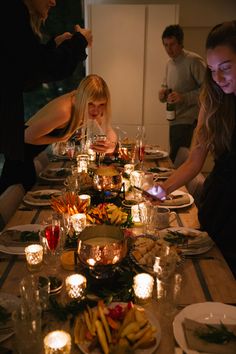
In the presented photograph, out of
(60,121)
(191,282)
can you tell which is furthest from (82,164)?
(191,282)

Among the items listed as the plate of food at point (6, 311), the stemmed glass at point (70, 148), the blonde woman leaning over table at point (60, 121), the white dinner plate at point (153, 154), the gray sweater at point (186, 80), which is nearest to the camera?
the plate of food at point (6, 311)

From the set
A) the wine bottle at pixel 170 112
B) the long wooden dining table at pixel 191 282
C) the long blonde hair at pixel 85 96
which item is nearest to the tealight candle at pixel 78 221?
the long wooden dining table at pixel 191 282

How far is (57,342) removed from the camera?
889 millimetres

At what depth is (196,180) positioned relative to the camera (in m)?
2.41

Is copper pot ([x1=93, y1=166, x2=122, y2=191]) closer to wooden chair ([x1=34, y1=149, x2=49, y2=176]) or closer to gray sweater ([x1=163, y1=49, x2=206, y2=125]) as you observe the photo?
wooden chair ([x1=34, y1=149, x2=49, y2=176])

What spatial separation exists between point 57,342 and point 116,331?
0.14 metres

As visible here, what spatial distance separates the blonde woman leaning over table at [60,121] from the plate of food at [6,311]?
1.63 meters

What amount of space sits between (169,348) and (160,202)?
0.96 m

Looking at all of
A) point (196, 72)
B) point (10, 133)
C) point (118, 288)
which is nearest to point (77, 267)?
point (118, 288)

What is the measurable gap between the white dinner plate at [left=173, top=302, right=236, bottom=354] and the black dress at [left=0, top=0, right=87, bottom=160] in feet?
3.09

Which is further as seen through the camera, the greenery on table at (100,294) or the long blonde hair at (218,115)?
the long blonde hair at (218,115)

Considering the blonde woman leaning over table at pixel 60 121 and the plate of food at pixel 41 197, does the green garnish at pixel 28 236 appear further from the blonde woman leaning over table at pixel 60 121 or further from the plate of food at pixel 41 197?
the blonde woman leaning over table at pixel 60 121

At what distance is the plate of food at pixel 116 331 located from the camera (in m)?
0.90

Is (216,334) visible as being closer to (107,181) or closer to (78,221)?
(78,221)
